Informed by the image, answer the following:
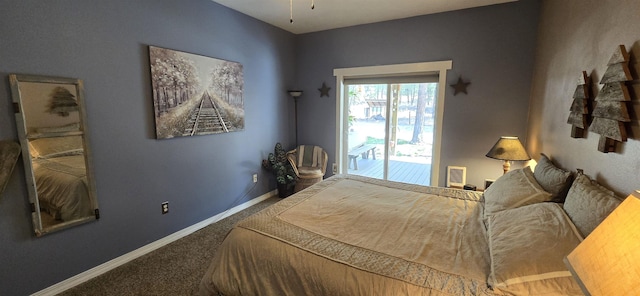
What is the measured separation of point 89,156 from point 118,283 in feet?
3.39

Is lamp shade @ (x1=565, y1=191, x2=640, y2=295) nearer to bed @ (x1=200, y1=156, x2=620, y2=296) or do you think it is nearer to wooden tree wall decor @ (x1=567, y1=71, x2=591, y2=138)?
bed @ (x1=200, y1=156, x2=620, y2=296)

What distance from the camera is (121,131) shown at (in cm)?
237

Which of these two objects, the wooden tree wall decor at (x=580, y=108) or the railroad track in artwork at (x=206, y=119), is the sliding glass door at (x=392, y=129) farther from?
the railroad track in artwork at (x=206, y=119)

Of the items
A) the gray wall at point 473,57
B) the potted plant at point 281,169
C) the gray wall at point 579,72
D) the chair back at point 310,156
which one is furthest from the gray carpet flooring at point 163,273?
the gray wall at point 473,57

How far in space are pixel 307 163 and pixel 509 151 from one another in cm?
267

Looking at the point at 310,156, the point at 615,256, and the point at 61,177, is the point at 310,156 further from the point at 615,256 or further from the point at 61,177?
the point at 615,256

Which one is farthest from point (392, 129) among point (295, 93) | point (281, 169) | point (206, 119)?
point (206, 119)

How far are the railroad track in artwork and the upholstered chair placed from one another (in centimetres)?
122

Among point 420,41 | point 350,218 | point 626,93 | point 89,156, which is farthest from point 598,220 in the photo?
point 89,156

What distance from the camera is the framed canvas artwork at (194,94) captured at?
260 centimetres

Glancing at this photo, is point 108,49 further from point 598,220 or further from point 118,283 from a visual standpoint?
point 598,220

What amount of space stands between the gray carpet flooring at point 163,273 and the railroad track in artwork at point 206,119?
1.16 meters

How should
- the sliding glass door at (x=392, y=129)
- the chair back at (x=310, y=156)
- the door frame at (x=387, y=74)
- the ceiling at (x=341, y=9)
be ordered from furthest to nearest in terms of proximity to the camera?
the chair back at (x=310, y=156) → the sliding glass door at (x=392, y=129) → the door frame at (x=387, y=74) → the ceiling at (x=341, y=9)

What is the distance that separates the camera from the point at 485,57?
3.21 meters
